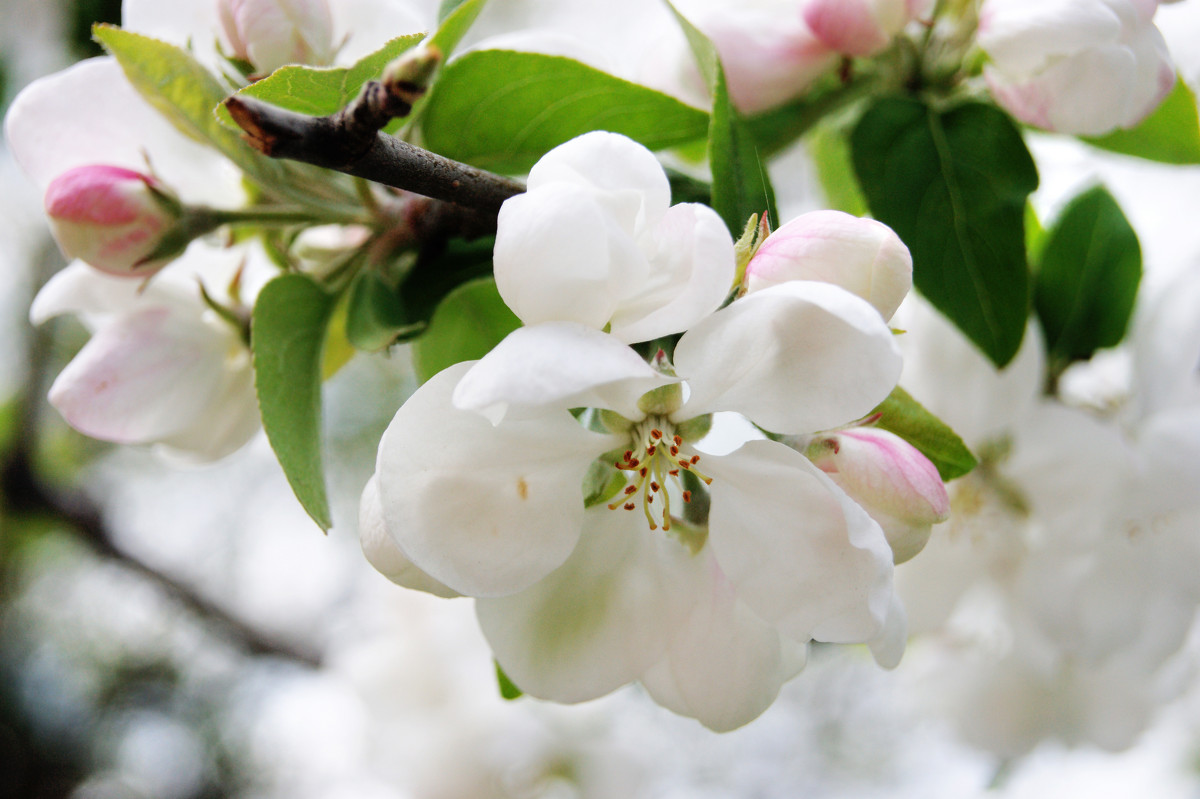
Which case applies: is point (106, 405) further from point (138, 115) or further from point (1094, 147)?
point (1094, 147)

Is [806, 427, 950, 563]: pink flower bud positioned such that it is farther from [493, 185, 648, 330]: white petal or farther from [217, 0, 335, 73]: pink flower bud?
[217, 0, 335, 73]: pink flower bud

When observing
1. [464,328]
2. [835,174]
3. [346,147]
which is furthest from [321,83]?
[835,174]

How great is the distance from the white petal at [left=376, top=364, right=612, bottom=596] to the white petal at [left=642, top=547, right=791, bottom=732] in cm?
5

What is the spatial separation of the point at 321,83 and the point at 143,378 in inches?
7.7

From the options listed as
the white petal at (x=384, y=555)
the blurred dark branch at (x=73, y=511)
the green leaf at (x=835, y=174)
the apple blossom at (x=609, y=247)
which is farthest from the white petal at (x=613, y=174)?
the blurred dark branch at (x=73, y=511)

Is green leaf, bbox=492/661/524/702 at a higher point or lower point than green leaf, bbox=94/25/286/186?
lower

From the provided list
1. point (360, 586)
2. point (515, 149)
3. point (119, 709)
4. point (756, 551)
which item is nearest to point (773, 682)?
point (756, 551)

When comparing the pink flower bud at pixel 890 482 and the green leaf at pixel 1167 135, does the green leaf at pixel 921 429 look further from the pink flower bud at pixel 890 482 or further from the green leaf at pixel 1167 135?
the green leaf at pixel 1167 135

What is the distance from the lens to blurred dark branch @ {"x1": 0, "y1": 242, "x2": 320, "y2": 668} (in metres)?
1.26

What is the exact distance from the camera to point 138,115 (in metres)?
0.40

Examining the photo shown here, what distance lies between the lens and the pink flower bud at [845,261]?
25 cm

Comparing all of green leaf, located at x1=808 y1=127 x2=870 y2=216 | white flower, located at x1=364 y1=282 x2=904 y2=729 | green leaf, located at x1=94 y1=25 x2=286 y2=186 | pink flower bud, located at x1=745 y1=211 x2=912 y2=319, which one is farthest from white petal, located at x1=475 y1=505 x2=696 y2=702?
green leaf, located at x1=808 y1=127 x2=870 y2=216

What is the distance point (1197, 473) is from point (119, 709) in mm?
1735

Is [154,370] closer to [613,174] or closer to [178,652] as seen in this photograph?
[613,174]
